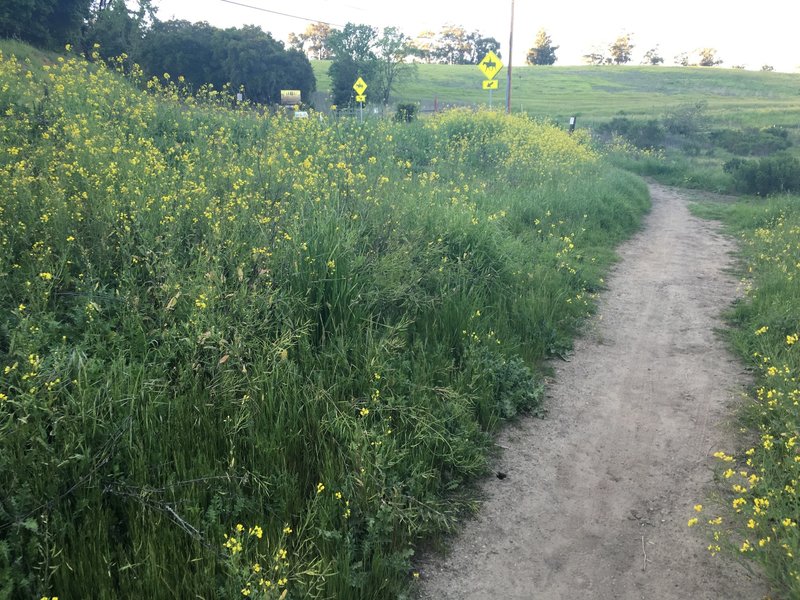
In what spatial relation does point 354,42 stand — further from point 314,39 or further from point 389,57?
point 314,39

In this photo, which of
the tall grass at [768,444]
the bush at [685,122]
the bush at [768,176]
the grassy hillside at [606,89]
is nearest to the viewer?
the tall grass at [768,444]

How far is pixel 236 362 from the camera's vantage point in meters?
3.64

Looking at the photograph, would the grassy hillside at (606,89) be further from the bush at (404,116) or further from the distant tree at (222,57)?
the bush at (404,116)

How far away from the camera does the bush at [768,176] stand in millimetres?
15258

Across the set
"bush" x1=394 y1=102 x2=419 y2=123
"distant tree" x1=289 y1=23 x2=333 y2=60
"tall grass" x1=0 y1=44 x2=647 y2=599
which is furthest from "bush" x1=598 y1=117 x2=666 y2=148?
"distant tree" x1=289 y1=23 x2=333 y2=60

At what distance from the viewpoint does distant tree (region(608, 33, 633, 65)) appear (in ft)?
326

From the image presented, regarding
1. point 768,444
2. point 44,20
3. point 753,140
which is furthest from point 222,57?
point 768,444

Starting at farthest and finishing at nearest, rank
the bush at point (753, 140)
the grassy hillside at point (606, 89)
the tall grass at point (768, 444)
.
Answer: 1. the grassy hillside at point (606, 89)
2. the bush at point (753, 140)
3. the tall grass at point (768, 444)

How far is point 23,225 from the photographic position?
4.23 m

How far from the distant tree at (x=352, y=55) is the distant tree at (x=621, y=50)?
2704 inches

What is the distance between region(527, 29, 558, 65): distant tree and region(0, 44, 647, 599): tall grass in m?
102

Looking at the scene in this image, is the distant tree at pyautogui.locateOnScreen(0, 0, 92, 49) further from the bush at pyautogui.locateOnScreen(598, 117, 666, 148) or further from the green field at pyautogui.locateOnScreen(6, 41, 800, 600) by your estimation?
the bush at pyautogui.locateOnScreen(598, 117, 666, 148)

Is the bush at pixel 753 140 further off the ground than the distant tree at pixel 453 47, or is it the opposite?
the distant tree at pixel 453 47

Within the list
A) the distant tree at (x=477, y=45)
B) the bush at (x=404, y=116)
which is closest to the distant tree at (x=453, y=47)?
the distant tree at (x=477, y=45)
